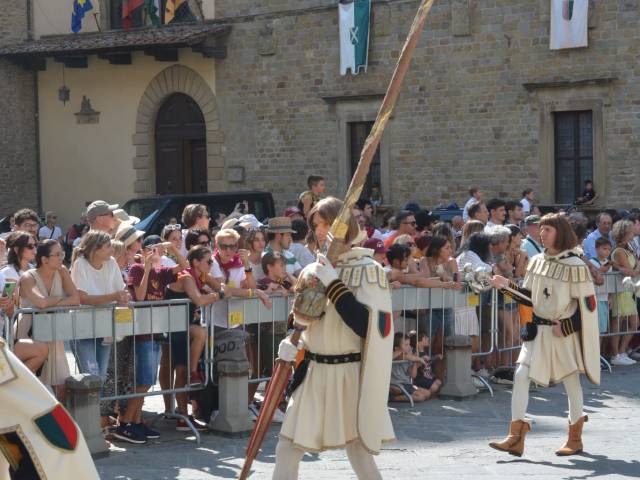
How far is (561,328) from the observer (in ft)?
27.9

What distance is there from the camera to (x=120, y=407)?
9.40 m

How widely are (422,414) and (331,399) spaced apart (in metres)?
4.04

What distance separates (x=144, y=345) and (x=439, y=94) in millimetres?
16083

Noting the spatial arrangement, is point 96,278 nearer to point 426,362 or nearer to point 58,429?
point 426,362

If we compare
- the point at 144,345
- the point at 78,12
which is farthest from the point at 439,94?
the point at 144,345

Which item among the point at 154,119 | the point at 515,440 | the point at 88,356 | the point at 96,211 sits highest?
the point at 154,119

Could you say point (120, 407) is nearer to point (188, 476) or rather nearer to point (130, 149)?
point (188, 476)

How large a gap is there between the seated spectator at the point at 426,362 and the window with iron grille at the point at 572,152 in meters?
12.5

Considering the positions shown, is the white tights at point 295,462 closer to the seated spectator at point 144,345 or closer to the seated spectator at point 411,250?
the seated spectator at point 144,345

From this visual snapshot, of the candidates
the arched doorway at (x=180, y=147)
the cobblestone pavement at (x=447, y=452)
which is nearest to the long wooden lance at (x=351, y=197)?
the cobblestone pavement at (x=447, y=452)

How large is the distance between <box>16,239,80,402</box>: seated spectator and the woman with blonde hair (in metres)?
6.83

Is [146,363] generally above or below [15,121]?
below

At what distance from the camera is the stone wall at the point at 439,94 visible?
2247 centimetres

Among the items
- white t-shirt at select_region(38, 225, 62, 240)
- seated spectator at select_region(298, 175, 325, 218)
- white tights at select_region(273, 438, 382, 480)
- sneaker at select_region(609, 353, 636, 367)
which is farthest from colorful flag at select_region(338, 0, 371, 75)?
white tights at select_region(273, 438, 382, 480)
